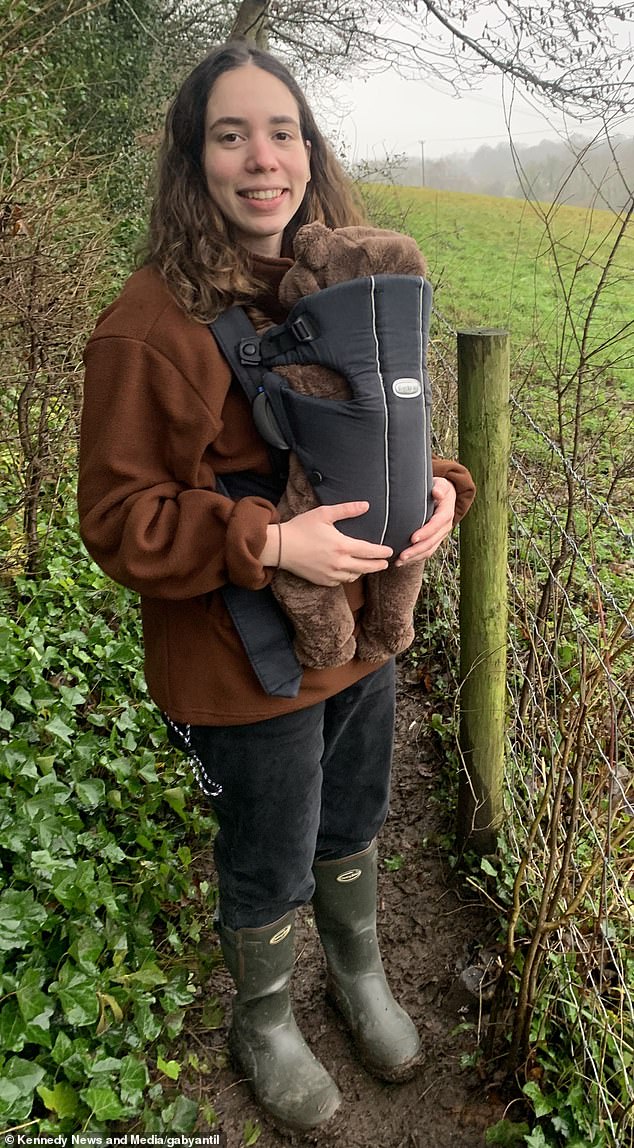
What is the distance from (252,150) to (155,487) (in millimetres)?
596

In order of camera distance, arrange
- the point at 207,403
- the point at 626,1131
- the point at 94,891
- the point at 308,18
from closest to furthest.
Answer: the point at 207,403 < the point at 626,1131 < the point at 94,891 < the point at 308,18

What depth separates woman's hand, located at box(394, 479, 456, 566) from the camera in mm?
1408

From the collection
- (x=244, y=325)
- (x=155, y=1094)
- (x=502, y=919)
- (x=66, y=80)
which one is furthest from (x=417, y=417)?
(x=66, y=80)

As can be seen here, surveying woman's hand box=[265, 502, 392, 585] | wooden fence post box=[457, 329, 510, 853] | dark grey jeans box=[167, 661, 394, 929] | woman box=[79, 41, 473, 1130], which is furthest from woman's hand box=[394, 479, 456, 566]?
wooden fence post box=[457, 329, 510, 853]

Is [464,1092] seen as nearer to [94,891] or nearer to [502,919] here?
[502,919]

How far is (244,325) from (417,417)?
0.33 meters

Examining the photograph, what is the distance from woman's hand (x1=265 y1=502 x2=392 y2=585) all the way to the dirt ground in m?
1.42

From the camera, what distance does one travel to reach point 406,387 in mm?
1280

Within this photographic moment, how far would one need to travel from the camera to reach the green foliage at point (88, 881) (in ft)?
5.79

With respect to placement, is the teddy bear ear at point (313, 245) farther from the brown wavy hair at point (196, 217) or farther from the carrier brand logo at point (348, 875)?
the carrier brand logo at point (348, 875)

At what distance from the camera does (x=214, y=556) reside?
126 cm

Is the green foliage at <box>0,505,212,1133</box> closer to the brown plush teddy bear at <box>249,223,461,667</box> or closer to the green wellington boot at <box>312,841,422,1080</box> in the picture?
the green wellington boot at <box>312,841,422,1080</box>

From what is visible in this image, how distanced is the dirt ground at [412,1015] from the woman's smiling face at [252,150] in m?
1.94

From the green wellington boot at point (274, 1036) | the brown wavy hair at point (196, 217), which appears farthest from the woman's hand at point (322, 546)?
the green wellington boot at point (274, 1036)
